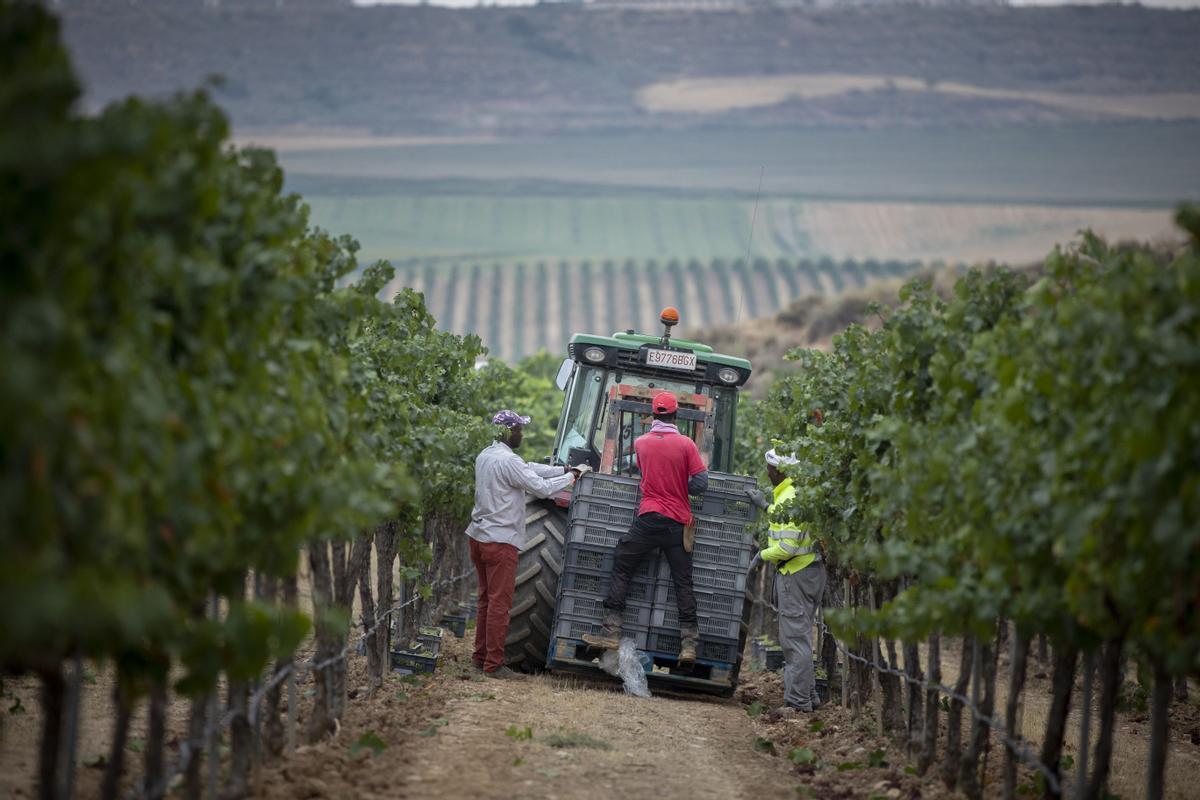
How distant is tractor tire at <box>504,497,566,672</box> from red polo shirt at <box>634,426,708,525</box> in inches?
38.8

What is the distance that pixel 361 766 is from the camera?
7.90 metres

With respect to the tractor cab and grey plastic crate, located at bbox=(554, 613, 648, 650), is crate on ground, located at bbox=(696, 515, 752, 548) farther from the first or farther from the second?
the tractor cab

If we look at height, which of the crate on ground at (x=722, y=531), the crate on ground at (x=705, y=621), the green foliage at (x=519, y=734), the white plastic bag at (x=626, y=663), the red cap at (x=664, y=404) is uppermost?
the red cap at (x=664, y=404)

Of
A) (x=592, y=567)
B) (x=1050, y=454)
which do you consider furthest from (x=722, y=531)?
(x=1050, y=454)

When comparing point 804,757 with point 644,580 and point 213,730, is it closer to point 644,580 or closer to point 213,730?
point 644,580

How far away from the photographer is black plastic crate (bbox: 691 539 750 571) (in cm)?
1137

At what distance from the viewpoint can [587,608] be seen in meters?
11.3

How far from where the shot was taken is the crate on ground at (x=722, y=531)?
1134 cm

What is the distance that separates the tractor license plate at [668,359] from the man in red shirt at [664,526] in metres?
1.25

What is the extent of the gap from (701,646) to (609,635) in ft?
2.32

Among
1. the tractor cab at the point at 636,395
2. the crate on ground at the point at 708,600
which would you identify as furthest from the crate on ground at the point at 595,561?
the tractor cab at the point at 636,395

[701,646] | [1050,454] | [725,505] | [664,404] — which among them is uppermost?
[664,404]

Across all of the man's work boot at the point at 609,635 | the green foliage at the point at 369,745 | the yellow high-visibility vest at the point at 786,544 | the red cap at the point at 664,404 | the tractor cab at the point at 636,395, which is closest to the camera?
the green foliage at the point at 369,745

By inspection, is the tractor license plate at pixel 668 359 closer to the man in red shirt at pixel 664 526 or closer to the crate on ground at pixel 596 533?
the man in red shirt at pixel 664 526
